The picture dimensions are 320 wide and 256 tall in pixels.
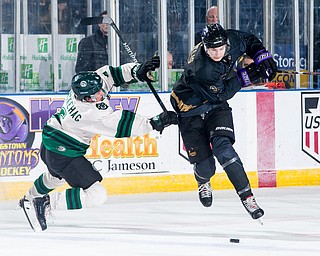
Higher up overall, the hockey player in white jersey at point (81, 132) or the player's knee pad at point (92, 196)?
the hockey player in white jersey at point (81, 132)

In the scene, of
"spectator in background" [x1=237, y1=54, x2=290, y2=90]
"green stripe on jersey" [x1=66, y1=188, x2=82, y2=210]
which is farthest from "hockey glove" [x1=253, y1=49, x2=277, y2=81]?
"spectator in background" [x1=237, y1=54, x2=290, y2=90]

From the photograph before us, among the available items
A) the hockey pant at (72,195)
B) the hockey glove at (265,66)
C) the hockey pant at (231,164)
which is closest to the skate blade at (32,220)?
the hockey pant at (72,195)

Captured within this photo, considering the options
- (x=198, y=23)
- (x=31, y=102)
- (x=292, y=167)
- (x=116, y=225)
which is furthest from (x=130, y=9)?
(x=116, y=225)

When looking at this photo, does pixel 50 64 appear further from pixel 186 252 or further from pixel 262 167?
pixel 186 252

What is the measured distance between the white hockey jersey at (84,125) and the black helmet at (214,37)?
1.78 ft

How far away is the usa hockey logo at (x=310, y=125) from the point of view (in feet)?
27.1

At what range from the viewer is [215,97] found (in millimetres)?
5836

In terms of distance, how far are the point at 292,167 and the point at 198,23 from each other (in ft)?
4.57

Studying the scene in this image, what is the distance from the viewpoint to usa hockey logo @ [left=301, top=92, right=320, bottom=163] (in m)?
8.25

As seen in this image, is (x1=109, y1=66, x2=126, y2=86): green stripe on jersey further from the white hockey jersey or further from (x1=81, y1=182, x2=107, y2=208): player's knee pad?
(x1=81, y1=182, x2=107, y2=208): player's knee pad

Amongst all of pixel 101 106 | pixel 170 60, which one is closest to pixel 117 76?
pixel 101 106

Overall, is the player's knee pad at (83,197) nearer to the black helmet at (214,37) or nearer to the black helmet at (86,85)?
the black helmet at (86,85)

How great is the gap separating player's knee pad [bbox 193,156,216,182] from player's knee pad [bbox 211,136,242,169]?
151mm

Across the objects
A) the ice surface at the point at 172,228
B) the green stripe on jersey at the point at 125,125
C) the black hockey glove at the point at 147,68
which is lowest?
the ice surface at the point at 172,228
